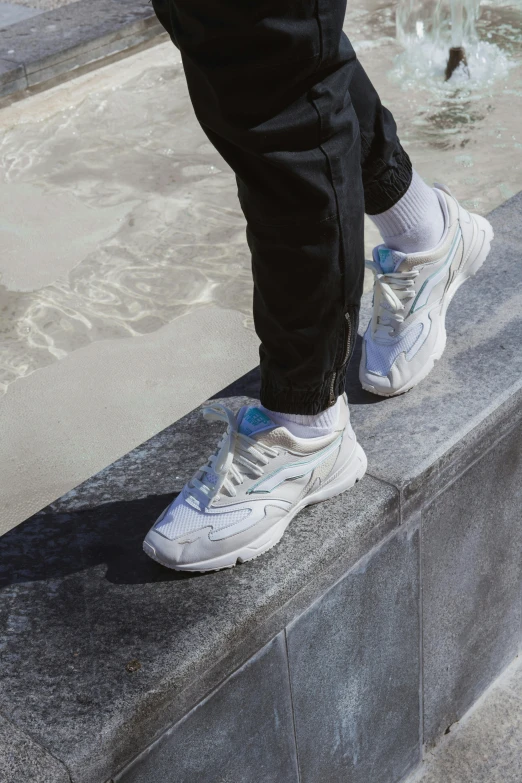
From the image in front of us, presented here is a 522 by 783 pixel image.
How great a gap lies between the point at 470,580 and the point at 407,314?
1.89 ft

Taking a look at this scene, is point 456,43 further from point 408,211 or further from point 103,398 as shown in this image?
point 408,211

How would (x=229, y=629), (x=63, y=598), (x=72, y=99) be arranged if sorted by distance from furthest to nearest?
1. (x=72, y=99)
2. (x=63, y=598)
3. (x=229, y=629)

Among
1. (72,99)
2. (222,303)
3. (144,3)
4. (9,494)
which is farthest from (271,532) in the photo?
(144,3)

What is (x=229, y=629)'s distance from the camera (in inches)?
53.4

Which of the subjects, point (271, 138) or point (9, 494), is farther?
point (9, 494)

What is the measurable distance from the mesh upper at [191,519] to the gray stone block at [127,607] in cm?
8

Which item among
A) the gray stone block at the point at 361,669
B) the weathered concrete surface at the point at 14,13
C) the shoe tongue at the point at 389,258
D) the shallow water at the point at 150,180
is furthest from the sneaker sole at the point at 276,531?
the weathered concrete surface at the point at 14,13

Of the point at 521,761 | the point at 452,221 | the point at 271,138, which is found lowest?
the point at 521,761

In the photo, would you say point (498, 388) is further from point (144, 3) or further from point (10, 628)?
point (144, 3)

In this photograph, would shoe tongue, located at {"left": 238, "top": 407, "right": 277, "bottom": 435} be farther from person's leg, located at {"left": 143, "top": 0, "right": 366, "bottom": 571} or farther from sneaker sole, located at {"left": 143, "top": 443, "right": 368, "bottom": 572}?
sneaker sole, located at {"left": 143, "top": 443, "right": 368, "bottom": 572}

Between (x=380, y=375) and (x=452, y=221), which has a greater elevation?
(x=452, y=221)

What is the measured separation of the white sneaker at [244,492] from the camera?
4.80 feet

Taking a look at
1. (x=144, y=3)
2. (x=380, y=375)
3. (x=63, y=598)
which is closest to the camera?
(x=63, y=598)

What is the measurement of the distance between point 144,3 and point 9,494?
14.0 feet
